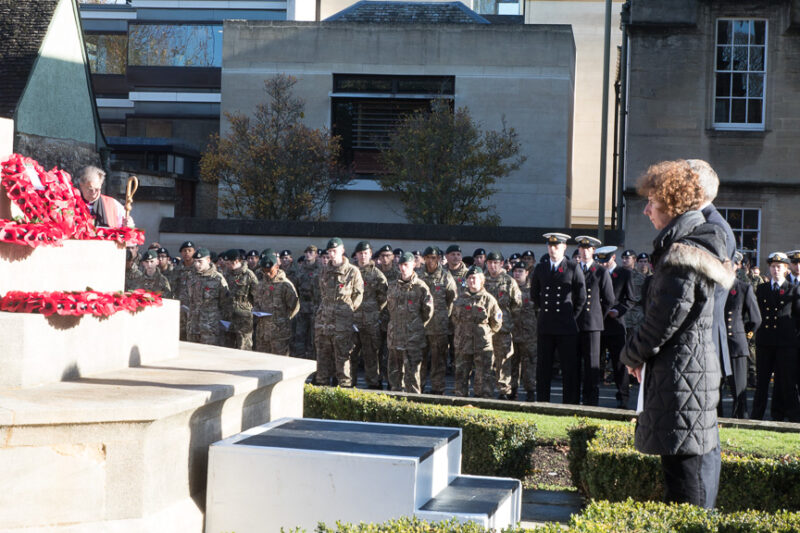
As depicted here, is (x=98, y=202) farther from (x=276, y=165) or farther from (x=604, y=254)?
(x=276, y=165)

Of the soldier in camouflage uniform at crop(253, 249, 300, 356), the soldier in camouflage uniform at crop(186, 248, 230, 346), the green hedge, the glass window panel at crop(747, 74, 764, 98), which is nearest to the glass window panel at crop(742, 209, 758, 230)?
the glass window panel at crop(747, 74, 764, 98)

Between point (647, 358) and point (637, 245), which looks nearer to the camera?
point (647, 358)

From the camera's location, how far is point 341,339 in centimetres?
1430

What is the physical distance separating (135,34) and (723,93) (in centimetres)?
2295

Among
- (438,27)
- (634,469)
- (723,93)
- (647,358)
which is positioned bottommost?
(634,469)

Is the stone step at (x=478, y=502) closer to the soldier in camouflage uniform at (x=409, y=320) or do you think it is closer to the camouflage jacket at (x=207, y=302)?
the soldier in camouflage uniform at (x=409, y=320)

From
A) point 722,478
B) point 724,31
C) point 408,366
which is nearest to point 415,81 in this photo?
point 724,31

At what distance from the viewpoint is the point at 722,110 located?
2242 centimetres

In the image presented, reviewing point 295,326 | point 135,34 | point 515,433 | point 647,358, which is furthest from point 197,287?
point 135,34

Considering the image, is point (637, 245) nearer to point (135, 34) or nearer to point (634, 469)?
point (634, 469)

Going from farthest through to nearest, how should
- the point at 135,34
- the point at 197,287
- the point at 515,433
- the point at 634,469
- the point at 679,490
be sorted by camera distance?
the point at 135,34, the point at 197,287, the point at 515,433, the point at 634,469, the point at 679,490

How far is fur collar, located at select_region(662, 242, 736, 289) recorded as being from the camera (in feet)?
17.4

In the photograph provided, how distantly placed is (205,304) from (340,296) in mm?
2350

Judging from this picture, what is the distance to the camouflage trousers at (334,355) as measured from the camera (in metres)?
14.3
